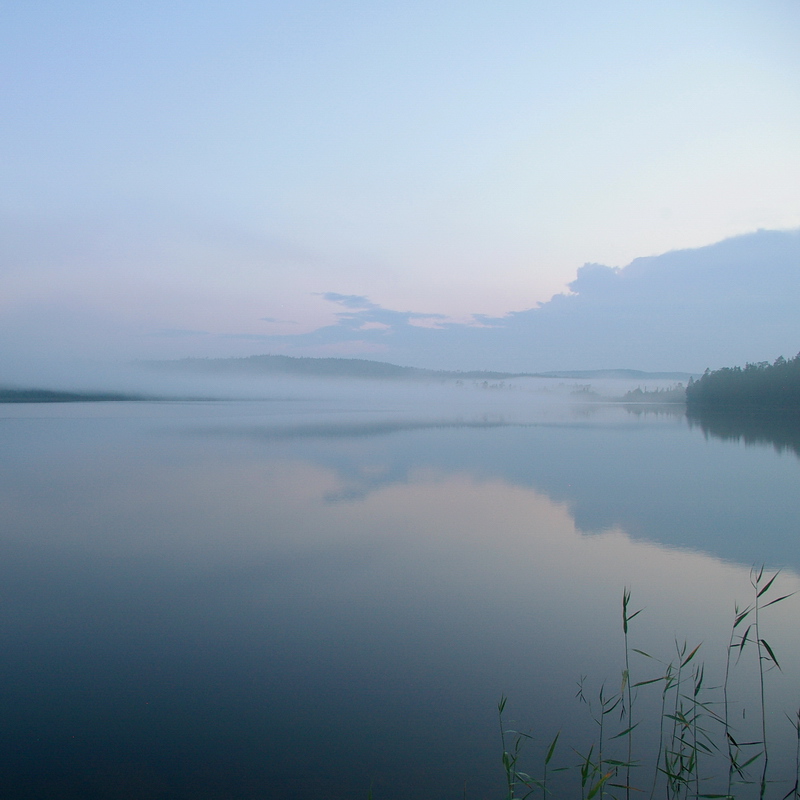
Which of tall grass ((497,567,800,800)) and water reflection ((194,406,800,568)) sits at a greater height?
water reflection ((194,406,800,568))

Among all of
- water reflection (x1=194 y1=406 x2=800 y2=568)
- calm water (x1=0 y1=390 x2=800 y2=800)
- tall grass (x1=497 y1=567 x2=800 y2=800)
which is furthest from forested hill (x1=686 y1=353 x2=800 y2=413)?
tall grass (x1=497 y1=567 x2=800 y2=800)

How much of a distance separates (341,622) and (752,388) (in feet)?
156

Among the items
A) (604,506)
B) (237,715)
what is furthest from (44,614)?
(604,506)

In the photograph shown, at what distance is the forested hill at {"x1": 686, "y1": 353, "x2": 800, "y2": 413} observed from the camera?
3808 cm

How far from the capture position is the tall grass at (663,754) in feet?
7.89

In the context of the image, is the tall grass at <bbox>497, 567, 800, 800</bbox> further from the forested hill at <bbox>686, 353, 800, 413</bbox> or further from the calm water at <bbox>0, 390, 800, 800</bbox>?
the forested hill at <bbox>686, 353, 800, 413</bbox>

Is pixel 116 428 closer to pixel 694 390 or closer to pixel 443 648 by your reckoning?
pixel 443 648

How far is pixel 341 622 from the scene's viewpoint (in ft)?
13.1

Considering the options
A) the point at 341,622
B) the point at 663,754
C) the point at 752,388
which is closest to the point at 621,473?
the point at 341,622

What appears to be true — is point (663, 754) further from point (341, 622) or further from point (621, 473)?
point (621, 473)

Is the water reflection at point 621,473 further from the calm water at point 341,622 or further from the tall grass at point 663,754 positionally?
the tall grass at point 663,754

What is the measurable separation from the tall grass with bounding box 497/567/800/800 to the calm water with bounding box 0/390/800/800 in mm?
59

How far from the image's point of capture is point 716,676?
11.0 feet

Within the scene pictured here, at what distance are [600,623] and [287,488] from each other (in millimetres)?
5907
